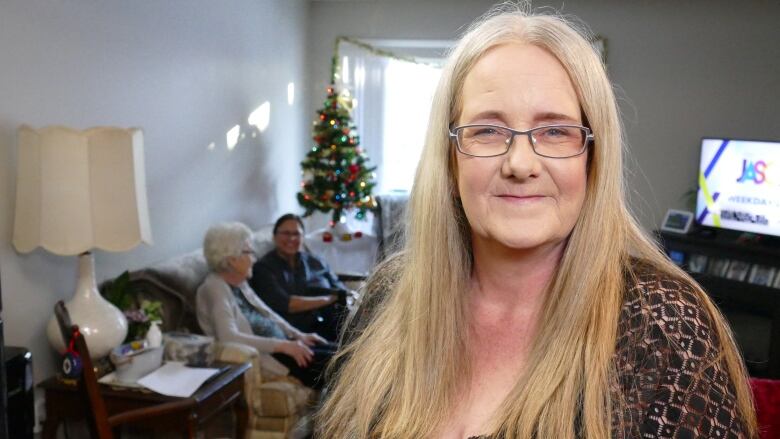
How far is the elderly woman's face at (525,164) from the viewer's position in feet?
3.23

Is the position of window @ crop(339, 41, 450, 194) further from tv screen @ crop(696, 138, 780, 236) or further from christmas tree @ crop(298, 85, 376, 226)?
tv screen @ crop(696, 138, 780, 236)

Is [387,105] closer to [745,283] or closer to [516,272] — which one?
[745,283]

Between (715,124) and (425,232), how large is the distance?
6.28m

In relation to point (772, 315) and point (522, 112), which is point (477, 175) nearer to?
point (522, 112)

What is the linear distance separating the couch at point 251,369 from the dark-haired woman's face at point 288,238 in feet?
3.05

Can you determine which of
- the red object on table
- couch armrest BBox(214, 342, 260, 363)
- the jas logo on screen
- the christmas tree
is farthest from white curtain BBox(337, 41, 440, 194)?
the red object on table

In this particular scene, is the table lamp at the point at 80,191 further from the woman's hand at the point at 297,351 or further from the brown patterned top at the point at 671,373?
the brown patterned top at the point at 671,373

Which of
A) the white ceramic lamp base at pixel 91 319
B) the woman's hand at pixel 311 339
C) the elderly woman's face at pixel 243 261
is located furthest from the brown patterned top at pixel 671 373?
the woman's hand at pixel 311 339

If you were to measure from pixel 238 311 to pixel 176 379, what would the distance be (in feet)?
3.04

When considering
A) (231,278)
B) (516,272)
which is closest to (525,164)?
(516,272)

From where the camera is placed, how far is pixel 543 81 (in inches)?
38.8

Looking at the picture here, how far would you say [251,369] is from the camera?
335cm

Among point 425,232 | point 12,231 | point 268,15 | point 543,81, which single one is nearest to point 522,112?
point 543,81

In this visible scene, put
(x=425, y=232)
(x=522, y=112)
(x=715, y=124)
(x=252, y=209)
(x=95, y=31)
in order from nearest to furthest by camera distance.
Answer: (x=522, y=112) < (x=425, y=232) < (x=95, y=31) < (x=252, y=209) < (x=715, y=124)
